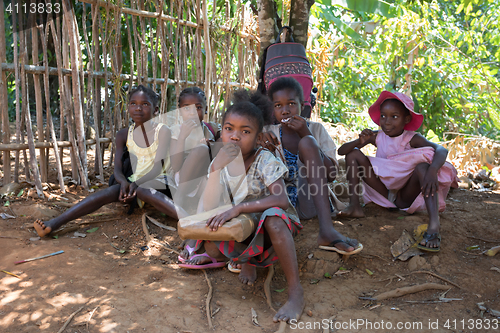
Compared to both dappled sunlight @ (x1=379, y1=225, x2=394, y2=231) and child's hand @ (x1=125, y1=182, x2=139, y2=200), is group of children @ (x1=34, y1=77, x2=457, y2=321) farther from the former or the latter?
dappled sunlight @ (x1=379, y1=225, x2=394, y2=231)

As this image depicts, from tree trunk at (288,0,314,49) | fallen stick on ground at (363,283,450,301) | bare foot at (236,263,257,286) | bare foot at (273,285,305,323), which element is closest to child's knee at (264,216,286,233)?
bare foot at (273,285,305,323)

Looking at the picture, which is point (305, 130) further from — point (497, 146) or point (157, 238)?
point (497, 146)

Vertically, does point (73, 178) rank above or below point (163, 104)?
below

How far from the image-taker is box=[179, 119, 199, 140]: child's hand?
3.17m

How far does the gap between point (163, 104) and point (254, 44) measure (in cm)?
234

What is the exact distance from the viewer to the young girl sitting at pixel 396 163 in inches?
109

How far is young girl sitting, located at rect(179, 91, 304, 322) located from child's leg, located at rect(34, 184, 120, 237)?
1.18 m

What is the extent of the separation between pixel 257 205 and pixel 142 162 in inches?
62.3

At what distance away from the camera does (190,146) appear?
3223mm

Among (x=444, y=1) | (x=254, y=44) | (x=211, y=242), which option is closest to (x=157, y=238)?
(x=211, y=242)

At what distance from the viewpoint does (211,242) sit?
2268 millimetres

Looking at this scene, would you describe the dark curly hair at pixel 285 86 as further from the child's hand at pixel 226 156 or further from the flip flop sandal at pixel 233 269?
the flip flop sandal at pixel 233 269

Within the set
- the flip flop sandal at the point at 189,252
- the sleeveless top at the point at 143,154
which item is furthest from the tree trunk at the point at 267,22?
the flip flop sandal at the point at 189,252

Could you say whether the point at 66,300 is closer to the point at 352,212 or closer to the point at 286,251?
the point at 286,251
